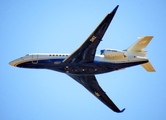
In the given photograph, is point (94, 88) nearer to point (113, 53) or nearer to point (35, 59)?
Answer: point (113, 53)

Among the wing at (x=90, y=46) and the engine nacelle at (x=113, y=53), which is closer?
the wing at (x=90, y=46)

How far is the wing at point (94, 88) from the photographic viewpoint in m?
40.1

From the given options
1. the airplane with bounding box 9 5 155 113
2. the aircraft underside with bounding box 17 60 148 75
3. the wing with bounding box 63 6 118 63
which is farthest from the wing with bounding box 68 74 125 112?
the wing with bounding box 63 6 118 63

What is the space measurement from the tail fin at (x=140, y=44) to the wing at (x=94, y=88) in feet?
27.1

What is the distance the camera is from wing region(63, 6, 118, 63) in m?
30.4

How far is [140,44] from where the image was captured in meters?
35.1

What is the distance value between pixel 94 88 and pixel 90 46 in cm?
1036

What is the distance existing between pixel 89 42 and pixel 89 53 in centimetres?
200

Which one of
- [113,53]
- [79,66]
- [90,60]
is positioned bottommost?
[79,66]

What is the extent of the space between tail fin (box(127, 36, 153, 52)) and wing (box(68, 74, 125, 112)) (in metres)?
8.25

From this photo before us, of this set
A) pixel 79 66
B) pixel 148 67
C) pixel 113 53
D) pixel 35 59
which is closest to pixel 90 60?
pixel 79 66

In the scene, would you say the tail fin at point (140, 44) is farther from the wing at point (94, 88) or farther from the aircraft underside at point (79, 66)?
the wing at point (94, 88)

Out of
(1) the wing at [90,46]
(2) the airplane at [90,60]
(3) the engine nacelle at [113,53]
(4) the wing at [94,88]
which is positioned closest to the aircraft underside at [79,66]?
(2) the airplane at [90,60]

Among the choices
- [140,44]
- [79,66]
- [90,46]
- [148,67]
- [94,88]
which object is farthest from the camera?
[94,88]
